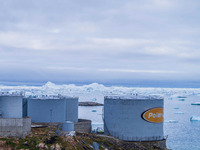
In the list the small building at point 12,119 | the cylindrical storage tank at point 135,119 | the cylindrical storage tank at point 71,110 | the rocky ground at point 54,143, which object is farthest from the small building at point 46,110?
the cylindrical storage tank at point 135,119

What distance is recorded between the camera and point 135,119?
2844 cm

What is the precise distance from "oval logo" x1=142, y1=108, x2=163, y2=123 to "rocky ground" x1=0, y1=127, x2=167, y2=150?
11.3 ft

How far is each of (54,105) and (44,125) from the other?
2.52 m

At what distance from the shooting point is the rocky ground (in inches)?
837

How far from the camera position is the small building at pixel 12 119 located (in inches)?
929

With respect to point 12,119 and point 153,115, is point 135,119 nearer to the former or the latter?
point 153,115

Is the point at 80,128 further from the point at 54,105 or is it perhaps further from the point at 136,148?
the point at 136,148

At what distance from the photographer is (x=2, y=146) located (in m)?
21.0

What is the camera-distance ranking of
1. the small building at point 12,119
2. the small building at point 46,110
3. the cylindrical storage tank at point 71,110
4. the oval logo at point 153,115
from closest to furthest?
the small building at point 12,119 < the oval logo at point 153,115 < the small building at point 46,110 < the cylindrical storage tank at point 71,110

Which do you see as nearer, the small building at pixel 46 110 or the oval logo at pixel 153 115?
the oval logo at pixel 153 115

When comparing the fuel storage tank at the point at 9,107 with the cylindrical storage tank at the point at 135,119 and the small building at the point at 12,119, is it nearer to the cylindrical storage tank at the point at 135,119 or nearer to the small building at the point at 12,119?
the small building at the point at 12,119

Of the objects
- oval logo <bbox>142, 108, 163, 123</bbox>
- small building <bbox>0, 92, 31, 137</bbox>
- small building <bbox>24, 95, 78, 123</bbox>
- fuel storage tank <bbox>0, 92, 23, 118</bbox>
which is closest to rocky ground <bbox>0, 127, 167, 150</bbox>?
small building <bbox>0, 92, 31, 137</bbox>

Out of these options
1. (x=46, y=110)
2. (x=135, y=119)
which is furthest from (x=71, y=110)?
(x=135, y=119)

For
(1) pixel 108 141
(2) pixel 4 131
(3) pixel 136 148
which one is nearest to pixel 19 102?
(2) pixel 4 131
